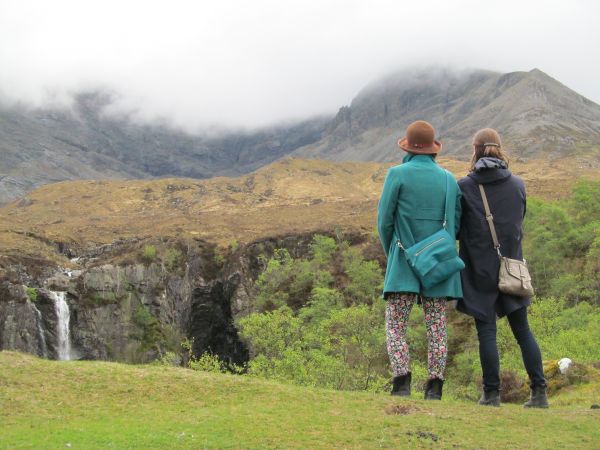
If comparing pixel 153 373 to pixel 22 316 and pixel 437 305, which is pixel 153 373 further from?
pixel 22 316

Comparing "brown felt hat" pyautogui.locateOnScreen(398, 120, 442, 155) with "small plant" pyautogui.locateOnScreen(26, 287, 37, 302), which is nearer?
"brown felt hat" pyautogui.locateOnScreen(398, 120, 442, 155)

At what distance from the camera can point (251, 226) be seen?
92.4 meters

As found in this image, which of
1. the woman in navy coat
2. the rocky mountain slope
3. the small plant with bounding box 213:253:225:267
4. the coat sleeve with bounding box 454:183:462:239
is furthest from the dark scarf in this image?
the small plant with bounding box 213:253:225:267

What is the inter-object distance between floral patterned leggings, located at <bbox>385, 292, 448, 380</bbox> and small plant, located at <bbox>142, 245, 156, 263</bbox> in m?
58.3

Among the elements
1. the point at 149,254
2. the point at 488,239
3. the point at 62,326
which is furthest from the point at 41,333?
the point at 488,239

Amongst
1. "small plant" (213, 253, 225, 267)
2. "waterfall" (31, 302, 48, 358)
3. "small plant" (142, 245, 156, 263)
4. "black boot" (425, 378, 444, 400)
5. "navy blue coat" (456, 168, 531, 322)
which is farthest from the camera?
"small plant" (213, 253, 225, 267)

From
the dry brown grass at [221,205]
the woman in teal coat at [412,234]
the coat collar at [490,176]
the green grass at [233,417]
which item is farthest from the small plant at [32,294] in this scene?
the coat collar at [490,176]

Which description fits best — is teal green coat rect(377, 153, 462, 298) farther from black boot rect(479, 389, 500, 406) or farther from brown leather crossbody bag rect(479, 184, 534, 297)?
black boot rect(479, 389, 500, 406)

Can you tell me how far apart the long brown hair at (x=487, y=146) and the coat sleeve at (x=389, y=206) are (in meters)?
1.35

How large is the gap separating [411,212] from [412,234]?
0.35 meters

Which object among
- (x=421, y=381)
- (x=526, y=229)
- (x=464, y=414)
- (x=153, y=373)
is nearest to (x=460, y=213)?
(x=464, y=414)

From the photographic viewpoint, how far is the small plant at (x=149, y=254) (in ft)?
217

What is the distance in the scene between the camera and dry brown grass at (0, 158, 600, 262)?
82.5 meters

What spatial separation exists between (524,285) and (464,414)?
220cm
